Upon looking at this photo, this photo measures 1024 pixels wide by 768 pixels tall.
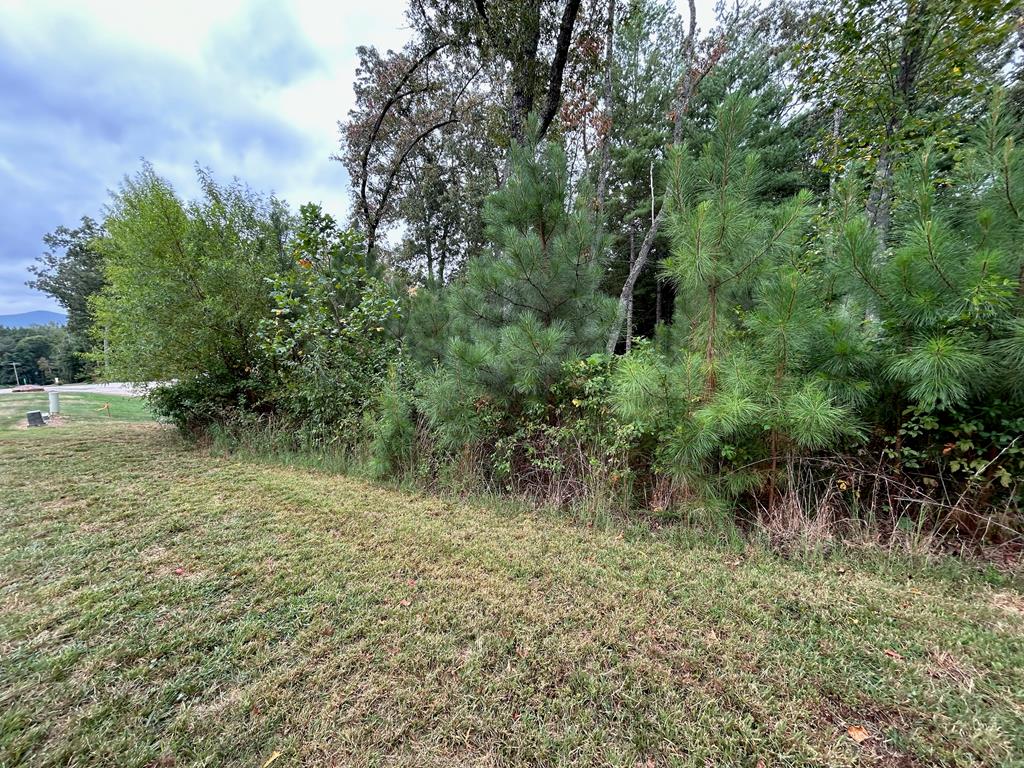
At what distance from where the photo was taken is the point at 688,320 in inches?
105

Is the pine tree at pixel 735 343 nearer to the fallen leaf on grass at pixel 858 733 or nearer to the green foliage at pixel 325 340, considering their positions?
the fallen leaf on grass at pixel 858 733

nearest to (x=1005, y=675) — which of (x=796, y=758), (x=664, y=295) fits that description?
(x=796, y=758)

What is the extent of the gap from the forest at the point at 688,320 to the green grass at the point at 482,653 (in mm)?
548

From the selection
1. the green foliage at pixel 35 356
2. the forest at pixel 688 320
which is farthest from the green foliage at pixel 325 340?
the green foliage at pixel 35 356

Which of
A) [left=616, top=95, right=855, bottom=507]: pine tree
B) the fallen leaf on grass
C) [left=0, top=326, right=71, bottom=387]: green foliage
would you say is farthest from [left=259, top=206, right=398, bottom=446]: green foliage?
[left=0, top=326, right=71, bottom=387]: green foliage

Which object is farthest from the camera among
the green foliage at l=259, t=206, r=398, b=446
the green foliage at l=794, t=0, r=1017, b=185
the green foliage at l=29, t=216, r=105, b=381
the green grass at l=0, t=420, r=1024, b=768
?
the green foliage at l=29, t=216, r=105, b=381

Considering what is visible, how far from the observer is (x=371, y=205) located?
10.4 m

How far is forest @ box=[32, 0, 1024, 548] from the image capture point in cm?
183

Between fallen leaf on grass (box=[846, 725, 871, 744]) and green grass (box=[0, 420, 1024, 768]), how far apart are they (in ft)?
0.06

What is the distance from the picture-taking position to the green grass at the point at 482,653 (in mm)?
1031

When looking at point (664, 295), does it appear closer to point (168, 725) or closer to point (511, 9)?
point (511, 9)

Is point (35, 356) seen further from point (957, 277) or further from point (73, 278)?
point (957, 277)

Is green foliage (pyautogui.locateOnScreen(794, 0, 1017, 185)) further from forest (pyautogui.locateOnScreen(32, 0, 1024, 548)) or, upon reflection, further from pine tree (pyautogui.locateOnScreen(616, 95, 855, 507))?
pine tree (pyautogui.locateOnScreen(616, 95, 855, 507))

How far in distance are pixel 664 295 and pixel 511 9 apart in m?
11.4
